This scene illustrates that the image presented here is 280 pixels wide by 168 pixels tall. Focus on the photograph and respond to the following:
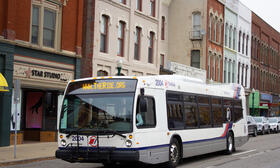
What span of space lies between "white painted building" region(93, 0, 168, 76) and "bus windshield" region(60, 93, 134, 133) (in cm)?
1271

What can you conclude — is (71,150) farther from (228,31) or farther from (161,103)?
(228,31)

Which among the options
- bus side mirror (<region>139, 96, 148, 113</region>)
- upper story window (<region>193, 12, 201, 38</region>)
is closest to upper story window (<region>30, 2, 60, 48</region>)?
bus side mirror (<region>139, 96, 148, 113</region>)

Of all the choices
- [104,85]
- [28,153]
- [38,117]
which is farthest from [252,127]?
[104,85]

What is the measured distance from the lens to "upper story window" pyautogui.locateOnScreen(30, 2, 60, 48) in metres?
21.4

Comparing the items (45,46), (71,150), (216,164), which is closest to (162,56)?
(45,46)

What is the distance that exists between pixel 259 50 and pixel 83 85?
4554 cm

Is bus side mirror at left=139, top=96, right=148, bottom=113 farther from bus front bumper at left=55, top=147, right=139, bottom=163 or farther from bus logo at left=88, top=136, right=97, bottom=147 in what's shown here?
bus logo at left=88, top=136, right=97, bottom=147

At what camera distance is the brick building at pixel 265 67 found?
5291cm

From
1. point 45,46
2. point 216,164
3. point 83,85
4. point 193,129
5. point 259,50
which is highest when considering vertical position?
point 259,50

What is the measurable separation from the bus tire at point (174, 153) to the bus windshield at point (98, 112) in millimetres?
2261

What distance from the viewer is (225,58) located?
144 feet

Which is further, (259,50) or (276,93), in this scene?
(276,93)

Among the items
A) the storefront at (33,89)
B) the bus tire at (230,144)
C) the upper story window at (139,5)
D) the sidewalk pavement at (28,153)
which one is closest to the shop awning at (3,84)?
the storefront at (33,89)

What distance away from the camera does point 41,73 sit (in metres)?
21.2
